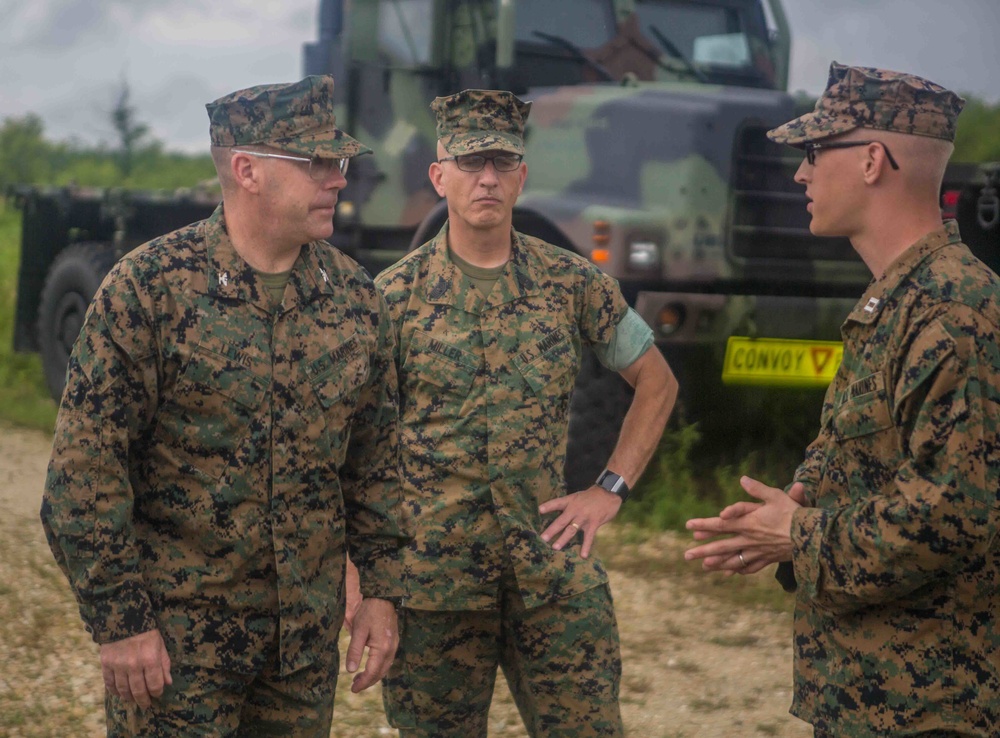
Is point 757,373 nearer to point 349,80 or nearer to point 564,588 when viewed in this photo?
point 349,80

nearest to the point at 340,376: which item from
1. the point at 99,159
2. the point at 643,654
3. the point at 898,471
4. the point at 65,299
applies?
the point at 898,471

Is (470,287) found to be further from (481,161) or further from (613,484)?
(613,484)

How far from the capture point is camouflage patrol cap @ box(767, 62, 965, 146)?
2232 mm

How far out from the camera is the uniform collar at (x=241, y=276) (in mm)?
2373

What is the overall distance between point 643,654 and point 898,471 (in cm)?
280

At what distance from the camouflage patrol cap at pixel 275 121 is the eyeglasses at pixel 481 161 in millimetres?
711

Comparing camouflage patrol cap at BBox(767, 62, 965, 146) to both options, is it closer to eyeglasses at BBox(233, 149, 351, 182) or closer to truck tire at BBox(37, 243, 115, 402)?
eyeglasses at BBox(233, 149, 351, 182)

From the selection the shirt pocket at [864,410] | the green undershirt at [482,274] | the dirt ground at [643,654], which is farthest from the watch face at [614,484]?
the dirt ground at [643,654]

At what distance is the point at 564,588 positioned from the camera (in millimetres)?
2971

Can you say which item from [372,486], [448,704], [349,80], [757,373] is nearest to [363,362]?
[372,486]

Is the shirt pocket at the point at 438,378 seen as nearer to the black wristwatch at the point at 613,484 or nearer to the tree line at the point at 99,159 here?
the black wristwatch at the point at 613,484

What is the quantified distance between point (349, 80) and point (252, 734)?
4.92m

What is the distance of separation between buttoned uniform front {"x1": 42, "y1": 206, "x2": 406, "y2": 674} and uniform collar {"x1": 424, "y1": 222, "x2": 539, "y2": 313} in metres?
0.60

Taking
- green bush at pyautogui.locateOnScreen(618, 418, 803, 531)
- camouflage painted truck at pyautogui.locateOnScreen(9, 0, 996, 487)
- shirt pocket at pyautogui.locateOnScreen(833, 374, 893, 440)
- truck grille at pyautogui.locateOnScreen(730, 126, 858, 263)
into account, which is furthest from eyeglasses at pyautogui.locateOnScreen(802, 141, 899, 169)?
green bush at pyautogui.locateOnScreen(618, 418, 803, 531)
